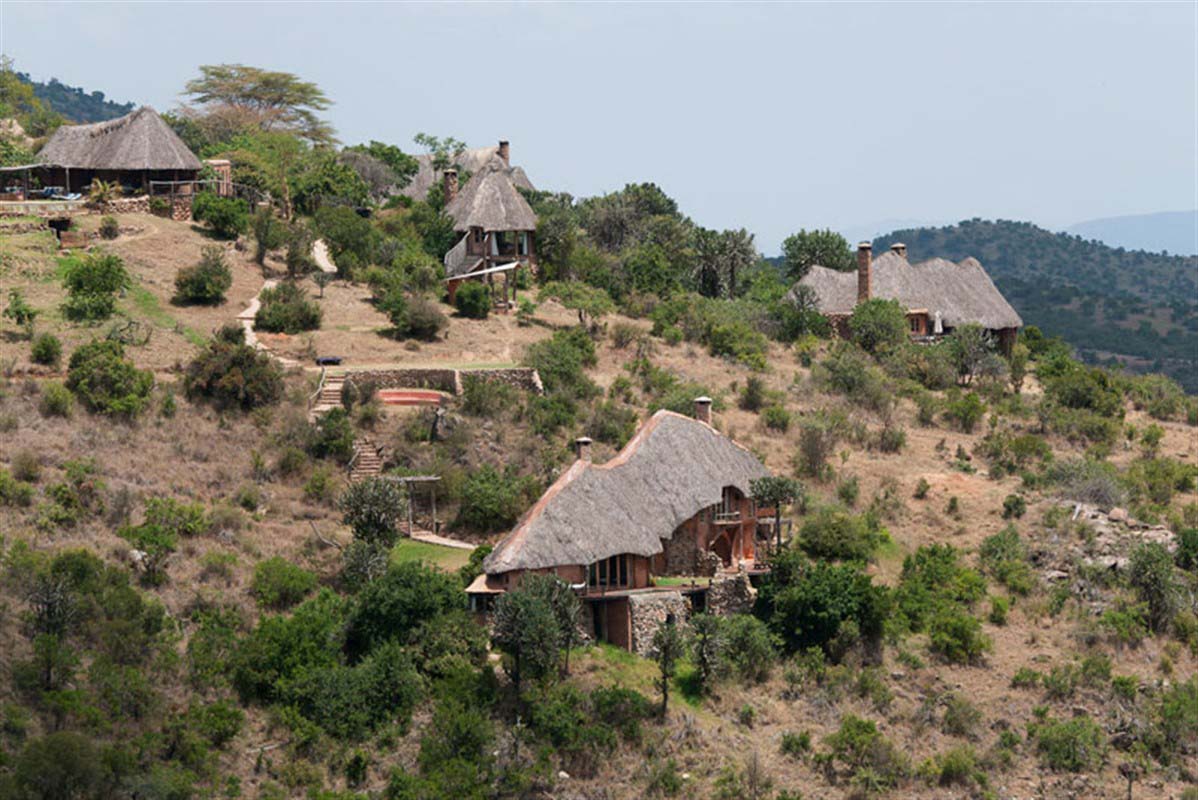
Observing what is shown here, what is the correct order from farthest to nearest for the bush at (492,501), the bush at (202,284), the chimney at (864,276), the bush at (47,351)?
1. the chimney at (864,276)
2. the bush at (202,284)
3. the bush at (47,351)
4. the bush at (492,501)

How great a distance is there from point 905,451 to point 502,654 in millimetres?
19191

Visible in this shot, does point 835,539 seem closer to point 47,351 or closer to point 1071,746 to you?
point 1071,746

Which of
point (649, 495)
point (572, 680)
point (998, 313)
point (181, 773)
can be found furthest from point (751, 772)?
point (998, 313)

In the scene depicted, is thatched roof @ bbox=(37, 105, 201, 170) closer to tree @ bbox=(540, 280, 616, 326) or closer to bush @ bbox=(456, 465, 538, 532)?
tree @ bbox=(540, 280, 616, 326)

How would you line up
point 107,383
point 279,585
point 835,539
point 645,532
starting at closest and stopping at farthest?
point 279,585 → point 645,532 → point 835,539 → point 107,383

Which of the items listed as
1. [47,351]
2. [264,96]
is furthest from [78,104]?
[47,351]

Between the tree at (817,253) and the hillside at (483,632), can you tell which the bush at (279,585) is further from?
the tree at (817,253)

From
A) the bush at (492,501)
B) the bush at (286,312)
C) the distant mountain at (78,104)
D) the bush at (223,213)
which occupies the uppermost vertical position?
the distant mountain at (78,104)

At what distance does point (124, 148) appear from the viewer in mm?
61812

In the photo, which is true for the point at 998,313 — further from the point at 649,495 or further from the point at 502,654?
the point at 502,654

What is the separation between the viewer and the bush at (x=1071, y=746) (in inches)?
1407

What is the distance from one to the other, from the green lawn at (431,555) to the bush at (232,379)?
736 cm

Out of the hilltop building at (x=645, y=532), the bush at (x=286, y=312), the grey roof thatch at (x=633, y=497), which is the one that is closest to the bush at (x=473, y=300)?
the bush at (x=286, y=312)

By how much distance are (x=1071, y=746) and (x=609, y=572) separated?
10.7 meters
